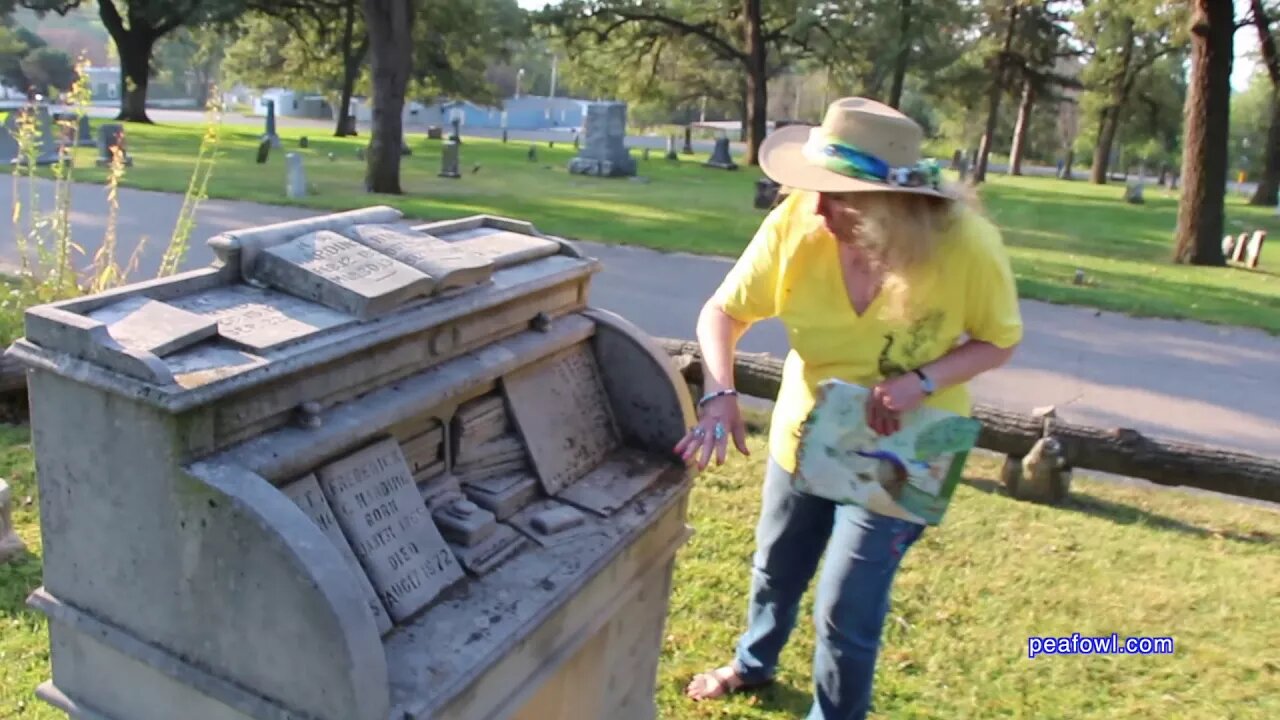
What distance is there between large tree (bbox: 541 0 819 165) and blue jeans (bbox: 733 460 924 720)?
2712 cm

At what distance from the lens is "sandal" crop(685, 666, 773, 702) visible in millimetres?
3281

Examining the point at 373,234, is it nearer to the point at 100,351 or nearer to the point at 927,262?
the point at 100,351

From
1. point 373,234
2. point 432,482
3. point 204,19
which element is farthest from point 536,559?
point 204,19

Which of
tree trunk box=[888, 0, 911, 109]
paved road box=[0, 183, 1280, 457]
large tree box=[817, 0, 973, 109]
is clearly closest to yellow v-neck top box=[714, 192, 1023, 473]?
paved road box=[0, 183, 1280, 457]

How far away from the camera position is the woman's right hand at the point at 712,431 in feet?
8.60

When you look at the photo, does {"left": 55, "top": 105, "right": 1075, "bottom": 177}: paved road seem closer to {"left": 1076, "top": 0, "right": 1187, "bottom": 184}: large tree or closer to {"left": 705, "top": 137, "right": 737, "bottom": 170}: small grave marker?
{"left": 1076, "top": 0, "right": 1187, "bottom": 184}: large tree

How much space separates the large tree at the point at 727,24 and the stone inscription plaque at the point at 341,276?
27.7 metres

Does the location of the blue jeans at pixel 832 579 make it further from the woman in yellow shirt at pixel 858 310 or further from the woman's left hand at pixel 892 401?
the woman's left hand at pixel 892 401

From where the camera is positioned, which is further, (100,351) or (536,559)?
(536,559)

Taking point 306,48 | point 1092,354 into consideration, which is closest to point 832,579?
point 1092,354

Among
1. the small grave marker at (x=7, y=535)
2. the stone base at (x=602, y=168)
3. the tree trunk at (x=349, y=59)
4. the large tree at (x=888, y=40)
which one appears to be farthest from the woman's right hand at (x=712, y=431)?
the tree trunk at (x=349, y=59)

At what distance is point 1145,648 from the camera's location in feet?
Answer: 12.5

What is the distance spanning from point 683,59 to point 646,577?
34533mm

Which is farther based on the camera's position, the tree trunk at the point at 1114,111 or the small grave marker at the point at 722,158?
the tree trunk at the point at 1114,111
